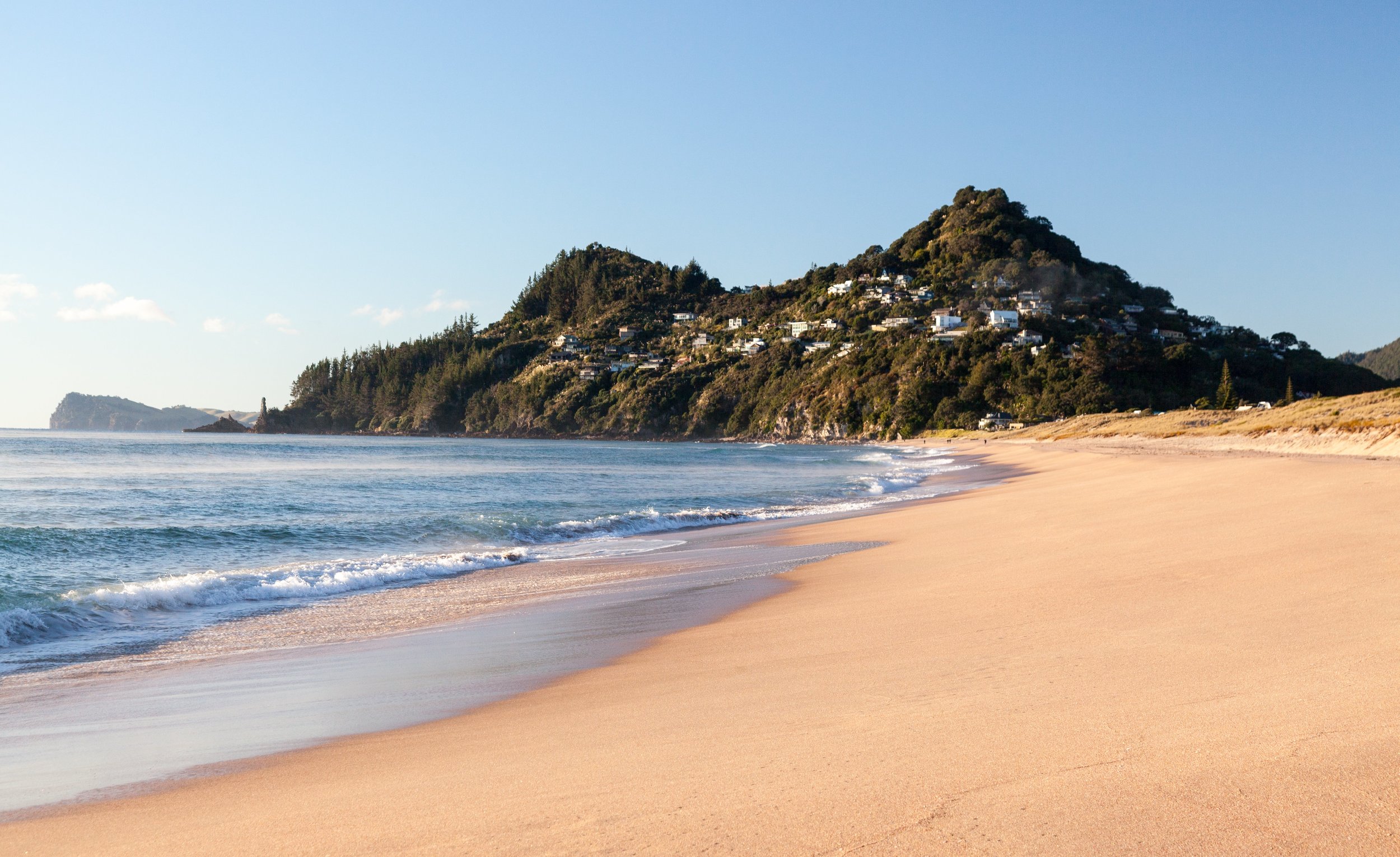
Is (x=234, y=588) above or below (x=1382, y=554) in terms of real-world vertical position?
below

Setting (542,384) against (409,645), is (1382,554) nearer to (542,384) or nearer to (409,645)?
(409,645)

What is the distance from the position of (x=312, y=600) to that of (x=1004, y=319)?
4641 inches

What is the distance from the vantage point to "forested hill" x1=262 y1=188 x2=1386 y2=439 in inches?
3725

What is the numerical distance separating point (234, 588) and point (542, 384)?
152 meters

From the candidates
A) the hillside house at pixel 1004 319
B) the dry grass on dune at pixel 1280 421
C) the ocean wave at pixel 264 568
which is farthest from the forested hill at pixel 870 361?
the ocean wave at pixel 264 568

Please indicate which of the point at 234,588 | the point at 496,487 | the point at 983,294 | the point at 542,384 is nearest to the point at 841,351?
the point at 983,294

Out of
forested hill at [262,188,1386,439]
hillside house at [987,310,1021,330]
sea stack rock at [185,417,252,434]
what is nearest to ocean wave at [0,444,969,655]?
forested hill at [262,188,1386,439]

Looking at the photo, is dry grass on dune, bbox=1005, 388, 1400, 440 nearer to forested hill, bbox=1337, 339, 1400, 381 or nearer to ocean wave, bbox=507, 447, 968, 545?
ocean wave, bbox=507, 447, 968, 545

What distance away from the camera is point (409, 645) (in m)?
7.21

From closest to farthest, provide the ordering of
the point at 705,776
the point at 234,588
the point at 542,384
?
the point at 705,776 < the point at 234,588 < the point at 542,384

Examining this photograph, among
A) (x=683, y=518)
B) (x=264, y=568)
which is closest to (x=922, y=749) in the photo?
(x=264, y=568)

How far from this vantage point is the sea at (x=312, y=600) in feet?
16.5

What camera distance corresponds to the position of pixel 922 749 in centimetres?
344

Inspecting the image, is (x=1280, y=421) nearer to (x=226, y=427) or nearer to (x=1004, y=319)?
(x=1004, y=319)
